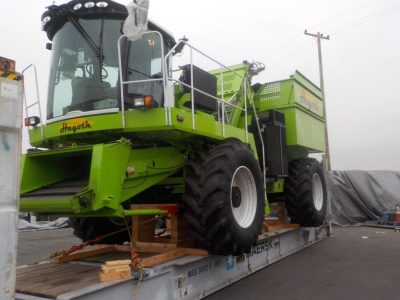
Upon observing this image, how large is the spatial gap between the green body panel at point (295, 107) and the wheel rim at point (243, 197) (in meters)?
2.45

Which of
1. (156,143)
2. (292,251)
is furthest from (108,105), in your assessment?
(292,251)

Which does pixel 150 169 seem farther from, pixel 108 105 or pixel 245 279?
pixel 245 279

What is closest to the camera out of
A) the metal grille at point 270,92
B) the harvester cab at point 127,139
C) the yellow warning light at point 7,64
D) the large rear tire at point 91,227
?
the yellow warning light at point 7,64

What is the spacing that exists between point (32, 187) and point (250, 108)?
4119 mm

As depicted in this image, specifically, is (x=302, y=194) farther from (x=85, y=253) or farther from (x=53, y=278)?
(x=53, y=278)

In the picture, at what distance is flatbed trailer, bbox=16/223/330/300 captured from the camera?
3357 mm

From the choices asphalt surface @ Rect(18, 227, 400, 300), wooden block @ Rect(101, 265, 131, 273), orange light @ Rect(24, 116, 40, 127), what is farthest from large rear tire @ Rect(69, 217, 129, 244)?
wooden block @ Rect(101, 265, 131, 273)

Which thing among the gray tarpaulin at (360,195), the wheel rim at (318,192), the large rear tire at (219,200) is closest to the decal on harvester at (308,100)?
the wheel rim at (318,192)

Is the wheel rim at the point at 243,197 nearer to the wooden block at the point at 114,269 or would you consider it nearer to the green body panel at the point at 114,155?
the green body panel at the point at 114,155

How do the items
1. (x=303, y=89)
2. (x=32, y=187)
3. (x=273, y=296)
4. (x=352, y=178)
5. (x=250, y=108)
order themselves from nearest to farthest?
(x=32, y=187), (x=273, y=296), (x=250, y=108), (x=303, y=89), (x=352, y=178)

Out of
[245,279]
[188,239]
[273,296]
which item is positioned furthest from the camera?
[245,279]

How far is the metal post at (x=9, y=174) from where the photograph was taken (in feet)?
7.55

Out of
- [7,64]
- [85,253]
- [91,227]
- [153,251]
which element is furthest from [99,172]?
[91,227]

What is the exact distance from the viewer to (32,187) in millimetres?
4324
